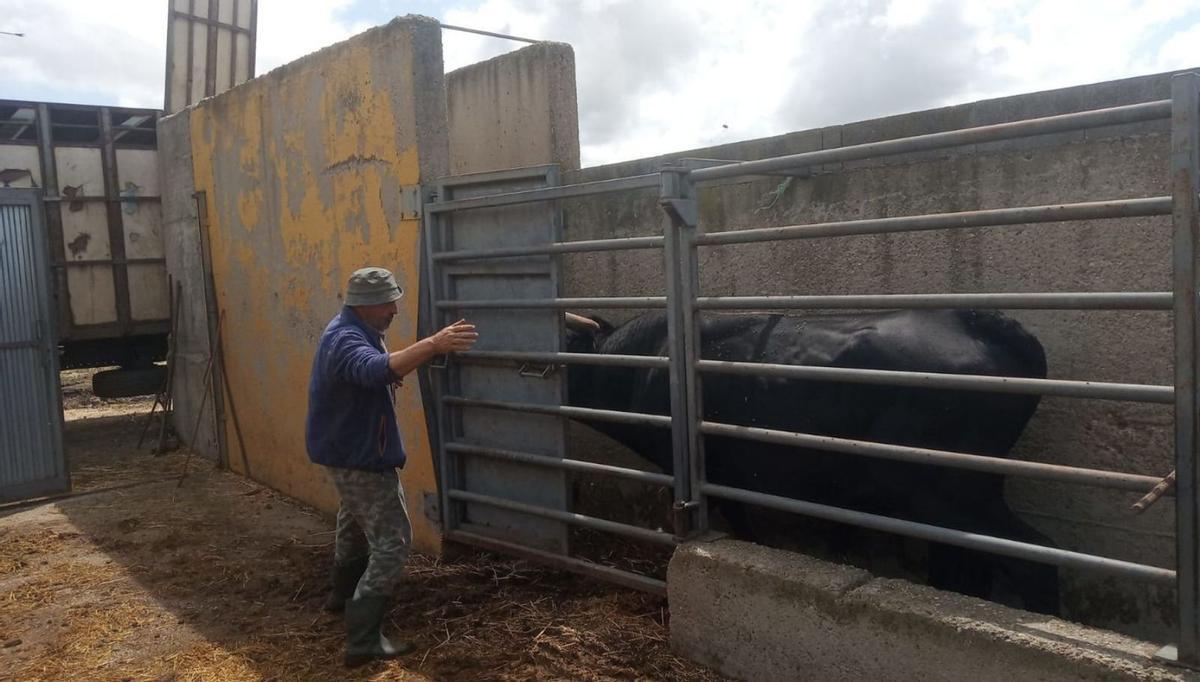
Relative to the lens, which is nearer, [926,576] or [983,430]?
[983,430]

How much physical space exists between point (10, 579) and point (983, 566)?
5.18 metres

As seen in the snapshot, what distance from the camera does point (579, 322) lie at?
4.98m

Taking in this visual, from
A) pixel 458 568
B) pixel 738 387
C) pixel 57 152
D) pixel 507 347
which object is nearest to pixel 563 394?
pixel 507 347

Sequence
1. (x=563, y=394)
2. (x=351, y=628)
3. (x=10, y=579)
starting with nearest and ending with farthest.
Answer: (x=351, y=628) → (x=563, y=394) → (x=10, y=579)

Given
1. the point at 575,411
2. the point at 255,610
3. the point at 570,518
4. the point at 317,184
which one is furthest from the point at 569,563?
the point at 317,184

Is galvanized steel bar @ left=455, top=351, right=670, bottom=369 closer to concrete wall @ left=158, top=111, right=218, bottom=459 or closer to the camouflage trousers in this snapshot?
the camouflage trousers

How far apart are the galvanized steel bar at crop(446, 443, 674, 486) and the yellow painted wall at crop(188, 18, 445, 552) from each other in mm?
365

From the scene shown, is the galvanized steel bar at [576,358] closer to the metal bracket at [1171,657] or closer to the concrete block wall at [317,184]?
the concrete block wall at [317,184]

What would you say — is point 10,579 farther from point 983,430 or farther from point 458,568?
point 983,430

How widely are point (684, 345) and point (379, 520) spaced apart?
4.97ft

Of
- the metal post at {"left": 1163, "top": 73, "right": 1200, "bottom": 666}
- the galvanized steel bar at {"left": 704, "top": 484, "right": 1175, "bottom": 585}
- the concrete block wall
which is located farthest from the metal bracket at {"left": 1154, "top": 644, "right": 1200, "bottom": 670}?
the concrete block wall

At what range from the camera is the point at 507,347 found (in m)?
4.82

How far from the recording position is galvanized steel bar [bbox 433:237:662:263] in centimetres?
378

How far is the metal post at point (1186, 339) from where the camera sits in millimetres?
2371
